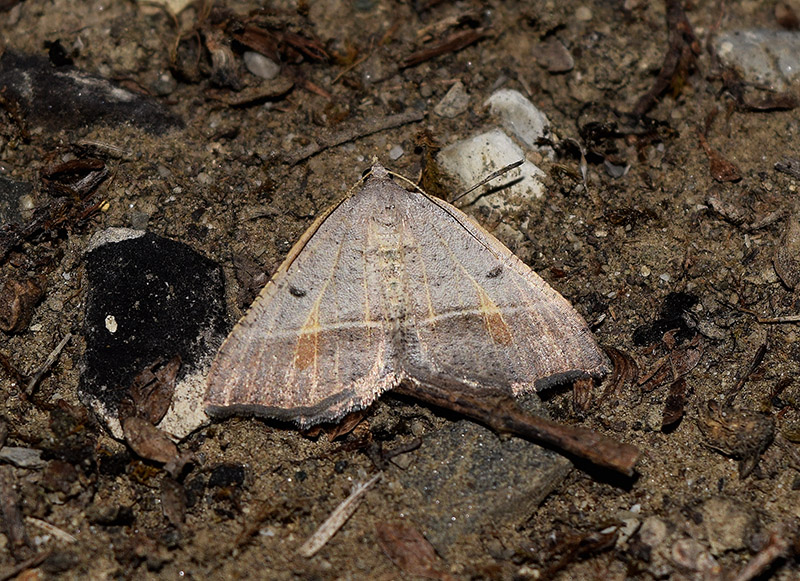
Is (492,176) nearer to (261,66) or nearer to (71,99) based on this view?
(261,66)

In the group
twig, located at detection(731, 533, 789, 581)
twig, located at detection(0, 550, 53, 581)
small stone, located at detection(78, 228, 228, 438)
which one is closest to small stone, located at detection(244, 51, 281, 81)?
small stone, located at detection(78, 228, 228, 438)

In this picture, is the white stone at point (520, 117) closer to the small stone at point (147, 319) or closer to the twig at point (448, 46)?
the twig at point (448, 46)

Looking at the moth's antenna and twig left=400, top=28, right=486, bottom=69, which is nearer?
the moth's antenna

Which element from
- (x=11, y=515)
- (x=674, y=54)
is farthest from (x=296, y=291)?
(x=674, y=54)

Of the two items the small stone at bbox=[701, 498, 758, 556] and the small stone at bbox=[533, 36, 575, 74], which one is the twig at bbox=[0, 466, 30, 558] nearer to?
the small stone at bbox=[701, 498, 758, 556]

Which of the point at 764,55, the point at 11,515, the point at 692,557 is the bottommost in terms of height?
the point at 692,557

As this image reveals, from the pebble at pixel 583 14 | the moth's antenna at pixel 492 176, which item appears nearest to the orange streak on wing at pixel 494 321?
the moth's antenna at pixel 492 176
